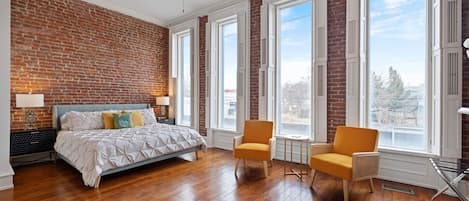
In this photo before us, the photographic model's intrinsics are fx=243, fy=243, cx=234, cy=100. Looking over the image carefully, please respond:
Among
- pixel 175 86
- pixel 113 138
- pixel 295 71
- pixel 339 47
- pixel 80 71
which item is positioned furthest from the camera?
pixel 175 86

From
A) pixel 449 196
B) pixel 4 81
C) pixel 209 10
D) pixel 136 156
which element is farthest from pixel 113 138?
pixel 449 196

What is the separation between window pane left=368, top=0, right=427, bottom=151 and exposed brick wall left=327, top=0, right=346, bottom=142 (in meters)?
0.41

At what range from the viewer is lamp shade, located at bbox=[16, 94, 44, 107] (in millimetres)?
3957

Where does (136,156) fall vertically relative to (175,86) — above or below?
below

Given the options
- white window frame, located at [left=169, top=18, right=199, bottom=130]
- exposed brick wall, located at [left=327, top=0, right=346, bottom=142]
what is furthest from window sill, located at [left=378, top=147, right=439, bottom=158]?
white window frame, located at [left=169, top=18, right=199, bottom=130]

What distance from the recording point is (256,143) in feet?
13.8

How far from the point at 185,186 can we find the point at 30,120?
3.30 m

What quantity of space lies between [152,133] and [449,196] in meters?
4.23

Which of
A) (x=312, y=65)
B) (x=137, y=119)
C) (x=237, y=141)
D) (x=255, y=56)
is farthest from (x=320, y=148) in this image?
(x=137, y=119)

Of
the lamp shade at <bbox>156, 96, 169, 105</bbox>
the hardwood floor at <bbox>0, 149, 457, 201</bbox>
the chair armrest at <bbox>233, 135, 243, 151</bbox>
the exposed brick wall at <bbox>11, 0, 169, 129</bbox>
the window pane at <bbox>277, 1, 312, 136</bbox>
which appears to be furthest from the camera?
the lamp shade at <bbox>156, 96, 169, 105</bbox>

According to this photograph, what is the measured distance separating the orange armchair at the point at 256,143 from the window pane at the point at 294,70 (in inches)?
25.0

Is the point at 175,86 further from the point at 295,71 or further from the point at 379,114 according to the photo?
the point at 379,114

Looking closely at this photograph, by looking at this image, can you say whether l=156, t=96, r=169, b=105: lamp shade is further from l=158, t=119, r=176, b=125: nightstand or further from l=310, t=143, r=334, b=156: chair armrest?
l=310, t=143, r=334, b=156: chair armrest

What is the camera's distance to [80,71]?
16.6ft
